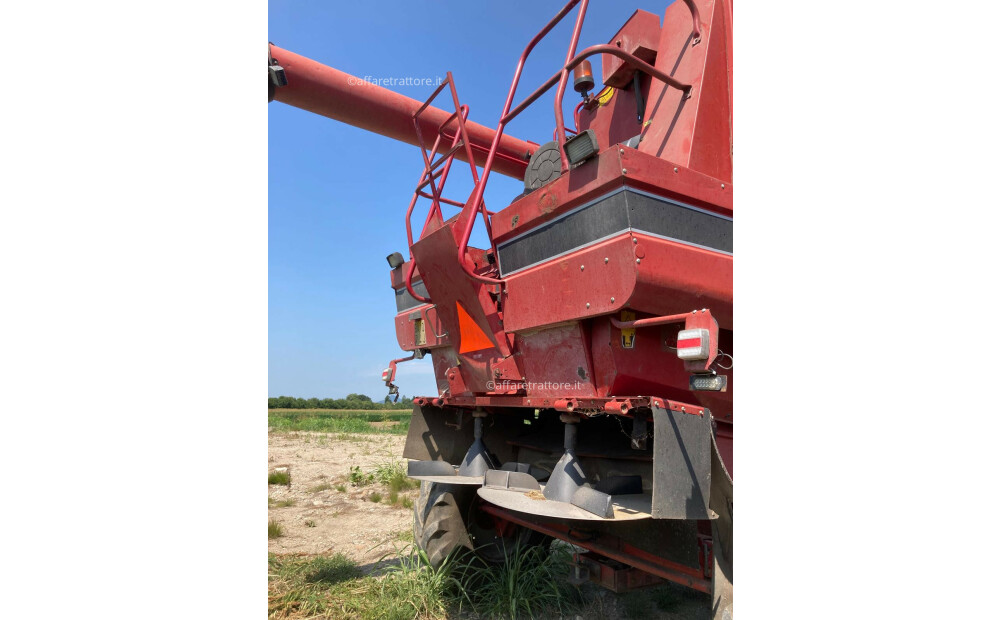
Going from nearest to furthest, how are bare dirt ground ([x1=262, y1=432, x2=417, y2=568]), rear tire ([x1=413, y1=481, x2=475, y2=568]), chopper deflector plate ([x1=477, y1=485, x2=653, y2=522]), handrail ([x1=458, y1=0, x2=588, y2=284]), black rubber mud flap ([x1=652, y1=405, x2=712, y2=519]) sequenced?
black rubber mud flap ([x1=652, y1=405, x2=712, y2=519]) → chopper deflector plate ([x1=477, y1=485, x2=653, y2=522]) → handrail ([x1=458, y1=0, x2=588, y2=284]) → rear tire ([x1=413, y1=481, x2=475, y2=568]) → bare dirt ground ([x1=262, y1=432, x2=417, y2=568])

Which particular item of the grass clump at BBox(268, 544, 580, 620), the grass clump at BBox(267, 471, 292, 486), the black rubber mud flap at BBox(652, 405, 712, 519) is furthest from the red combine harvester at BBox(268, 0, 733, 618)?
the grass clump at BBox(267, 471, 292, 486)

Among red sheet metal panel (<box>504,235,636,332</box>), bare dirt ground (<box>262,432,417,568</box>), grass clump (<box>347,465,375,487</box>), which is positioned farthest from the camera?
grass clump (<box>347,465,375,487</box>)

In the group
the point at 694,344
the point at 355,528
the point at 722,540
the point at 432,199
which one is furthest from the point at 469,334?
the point at 355,528

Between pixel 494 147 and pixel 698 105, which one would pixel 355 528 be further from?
pixel 698 105

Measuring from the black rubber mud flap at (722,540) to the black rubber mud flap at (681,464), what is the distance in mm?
108

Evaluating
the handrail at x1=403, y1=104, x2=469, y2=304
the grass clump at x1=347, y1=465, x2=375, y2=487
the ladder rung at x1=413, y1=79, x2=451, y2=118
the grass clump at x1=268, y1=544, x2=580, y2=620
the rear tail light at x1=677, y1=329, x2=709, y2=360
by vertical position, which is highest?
the ladder rung at x1=413, y1=79, x2=451, y2=118

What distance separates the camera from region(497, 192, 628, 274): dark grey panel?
101 inches

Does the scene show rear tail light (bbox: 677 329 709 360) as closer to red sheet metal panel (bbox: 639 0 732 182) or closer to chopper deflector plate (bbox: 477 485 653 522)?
chopper deflector plate (bbox: 477 485 653 522)

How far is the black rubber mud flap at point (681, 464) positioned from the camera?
7.26 feet

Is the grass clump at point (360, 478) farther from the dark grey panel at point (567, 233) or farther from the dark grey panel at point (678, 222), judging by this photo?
the dark grey panel at point (678, 222)

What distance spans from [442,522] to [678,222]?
2.64 m

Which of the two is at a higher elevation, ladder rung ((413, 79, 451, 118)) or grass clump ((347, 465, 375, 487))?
ladder rung ((413, 79, 451, 118))

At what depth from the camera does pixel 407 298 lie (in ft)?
16.4

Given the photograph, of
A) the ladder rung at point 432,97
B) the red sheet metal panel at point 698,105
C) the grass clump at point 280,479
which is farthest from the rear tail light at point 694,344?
the grass clump at point 280,479
